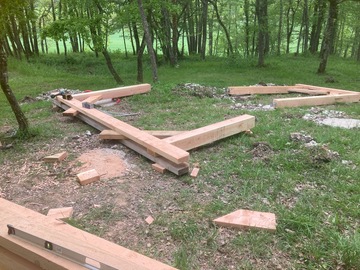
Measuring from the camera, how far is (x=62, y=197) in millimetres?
3195

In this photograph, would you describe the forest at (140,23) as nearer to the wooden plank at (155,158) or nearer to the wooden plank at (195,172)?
the wooden plank at (155,158)

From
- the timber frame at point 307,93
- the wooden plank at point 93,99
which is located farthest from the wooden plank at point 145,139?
the timber frame at point 307,93

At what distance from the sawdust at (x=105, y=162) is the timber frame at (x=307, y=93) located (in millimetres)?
4246

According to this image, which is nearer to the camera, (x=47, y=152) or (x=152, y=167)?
(x=152, y=167)

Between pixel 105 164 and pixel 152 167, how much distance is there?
2.06 feet

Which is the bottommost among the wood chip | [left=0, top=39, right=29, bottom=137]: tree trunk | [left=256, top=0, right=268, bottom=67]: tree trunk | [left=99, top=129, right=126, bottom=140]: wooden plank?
the wood chip

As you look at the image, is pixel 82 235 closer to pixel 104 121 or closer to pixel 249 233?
pixel 249 233

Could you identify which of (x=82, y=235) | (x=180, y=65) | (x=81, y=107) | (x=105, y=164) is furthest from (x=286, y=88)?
(x=180, y=65)

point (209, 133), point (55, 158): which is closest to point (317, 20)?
point (209, 133)

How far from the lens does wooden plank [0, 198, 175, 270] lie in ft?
5.73

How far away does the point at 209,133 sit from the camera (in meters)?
4.32

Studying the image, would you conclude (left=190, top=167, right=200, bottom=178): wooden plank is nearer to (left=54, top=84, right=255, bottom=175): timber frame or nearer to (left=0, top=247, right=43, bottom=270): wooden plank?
(left=54, top=84, right=255, bottom=175): timber frame

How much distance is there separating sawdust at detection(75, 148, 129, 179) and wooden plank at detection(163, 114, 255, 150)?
2.29 ft

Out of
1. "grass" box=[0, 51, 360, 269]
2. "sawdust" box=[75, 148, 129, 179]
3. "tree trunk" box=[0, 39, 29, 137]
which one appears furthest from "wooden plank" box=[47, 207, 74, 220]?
"tree trunk" box=[0, 39, 29, 137]
